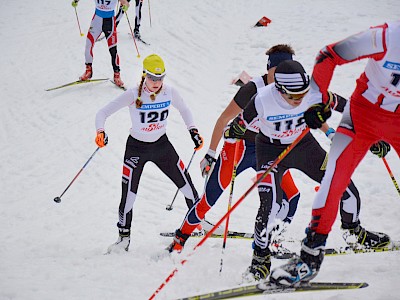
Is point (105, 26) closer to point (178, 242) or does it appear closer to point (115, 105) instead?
point (115, 105)

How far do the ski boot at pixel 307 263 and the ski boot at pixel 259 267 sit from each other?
2.31 ft

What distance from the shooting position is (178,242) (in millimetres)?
5406

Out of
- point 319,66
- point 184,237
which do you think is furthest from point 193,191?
point 319,66

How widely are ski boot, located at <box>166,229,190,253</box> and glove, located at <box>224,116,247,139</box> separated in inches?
54.1

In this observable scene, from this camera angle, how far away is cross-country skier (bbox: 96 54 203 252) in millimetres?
5215

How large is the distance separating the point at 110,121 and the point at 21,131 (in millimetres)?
1736

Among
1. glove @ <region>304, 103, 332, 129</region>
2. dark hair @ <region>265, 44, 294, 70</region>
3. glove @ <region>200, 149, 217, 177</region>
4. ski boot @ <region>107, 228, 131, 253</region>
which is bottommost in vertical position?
ski boot @ <region>107, 228, 131, 253</region>

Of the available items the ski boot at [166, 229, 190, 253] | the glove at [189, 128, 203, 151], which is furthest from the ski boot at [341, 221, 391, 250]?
the glove at [189, 128, 203, 151]

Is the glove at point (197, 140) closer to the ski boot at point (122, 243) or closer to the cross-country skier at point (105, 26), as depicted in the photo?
the ski boot at point (122, 243)

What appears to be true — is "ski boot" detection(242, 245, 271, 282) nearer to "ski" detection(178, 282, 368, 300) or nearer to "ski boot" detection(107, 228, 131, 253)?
"ski" detection(178, 282, 368, 300)

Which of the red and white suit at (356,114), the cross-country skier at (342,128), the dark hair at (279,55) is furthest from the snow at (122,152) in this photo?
the dark hair at (279,55)

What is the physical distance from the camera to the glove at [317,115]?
11.9 feet

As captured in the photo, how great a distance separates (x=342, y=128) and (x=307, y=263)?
1.16m

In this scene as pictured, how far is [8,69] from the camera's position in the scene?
450 inches
